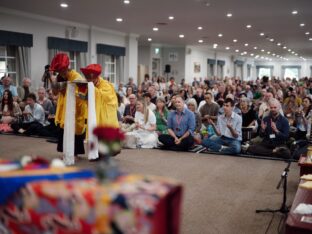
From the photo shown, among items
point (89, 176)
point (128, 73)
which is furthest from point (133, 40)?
point (89, 176)

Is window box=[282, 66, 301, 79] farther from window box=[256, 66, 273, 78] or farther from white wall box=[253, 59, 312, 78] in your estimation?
window box=[256, 66, 273, 78]

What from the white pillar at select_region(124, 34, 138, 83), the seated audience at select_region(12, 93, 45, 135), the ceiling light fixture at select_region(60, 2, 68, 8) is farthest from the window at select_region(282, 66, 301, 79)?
the seated audience at select_region(12, 93, 45, 135)

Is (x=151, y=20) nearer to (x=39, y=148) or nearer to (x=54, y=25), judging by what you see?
(x=54, y=25)

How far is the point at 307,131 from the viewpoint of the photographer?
23.2 feet

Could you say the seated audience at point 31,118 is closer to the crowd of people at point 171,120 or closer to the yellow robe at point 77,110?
the crowd of people at point 171,120

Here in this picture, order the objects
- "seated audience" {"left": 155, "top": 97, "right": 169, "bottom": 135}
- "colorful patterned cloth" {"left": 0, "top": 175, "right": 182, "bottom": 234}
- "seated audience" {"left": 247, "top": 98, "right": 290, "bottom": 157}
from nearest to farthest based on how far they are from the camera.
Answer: "colorful patterned cloth" {"left": 0, "top": 175, "right": 182, "bottom": 234}
"seated audience" {"left": 247, "top": 98, "right": 290, "bottom": 157}
"seated audience" {"left": 155, "top": 97, "right": 169, "bottom": 135}

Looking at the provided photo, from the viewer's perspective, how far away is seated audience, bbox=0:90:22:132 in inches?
341

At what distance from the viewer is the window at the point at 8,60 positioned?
10.9 m

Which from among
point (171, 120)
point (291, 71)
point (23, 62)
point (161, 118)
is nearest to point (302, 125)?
point (171, 120)

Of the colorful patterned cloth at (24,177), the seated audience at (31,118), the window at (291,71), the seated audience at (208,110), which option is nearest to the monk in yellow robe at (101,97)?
the seated audience at (208,110)

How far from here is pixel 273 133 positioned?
6234 mm

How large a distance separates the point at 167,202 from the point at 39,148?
6256 mm

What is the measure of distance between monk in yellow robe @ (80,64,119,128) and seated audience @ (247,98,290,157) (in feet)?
8.18

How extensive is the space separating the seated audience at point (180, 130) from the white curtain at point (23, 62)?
5848 millimetres
